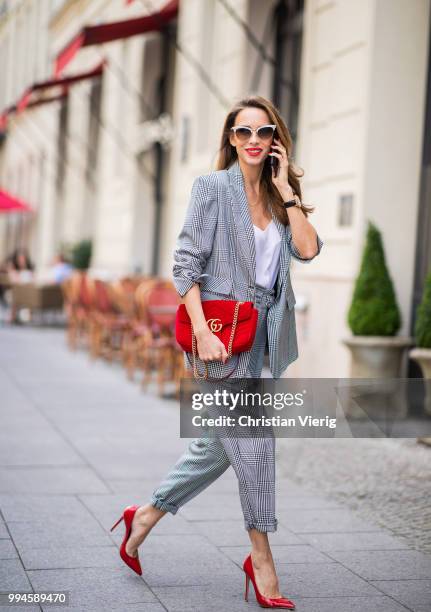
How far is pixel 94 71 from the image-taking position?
62.3 feet

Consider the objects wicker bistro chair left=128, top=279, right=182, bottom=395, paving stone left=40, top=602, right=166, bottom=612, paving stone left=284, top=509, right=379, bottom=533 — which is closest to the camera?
paving stone left=40, top=602, right=166, bottom=612

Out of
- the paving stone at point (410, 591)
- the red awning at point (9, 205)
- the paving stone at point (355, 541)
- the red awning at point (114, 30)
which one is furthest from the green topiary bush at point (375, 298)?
the red awning at point (9, 205)

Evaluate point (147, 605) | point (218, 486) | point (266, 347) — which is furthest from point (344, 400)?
point (218, 486)

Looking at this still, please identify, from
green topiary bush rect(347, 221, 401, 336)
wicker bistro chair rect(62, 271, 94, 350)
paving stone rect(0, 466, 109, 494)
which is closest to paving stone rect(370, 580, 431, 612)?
paving stone rect(0, 466, 109, 494)

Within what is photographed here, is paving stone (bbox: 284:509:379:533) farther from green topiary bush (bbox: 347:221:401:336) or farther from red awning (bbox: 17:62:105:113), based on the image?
red awning (bbox: 17:62:105:113)

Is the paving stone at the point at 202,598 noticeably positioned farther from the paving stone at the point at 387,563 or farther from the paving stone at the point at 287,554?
the paving stone at the point at 387,563

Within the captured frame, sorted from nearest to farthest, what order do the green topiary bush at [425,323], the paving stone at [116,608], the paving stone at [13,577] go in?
the paving stone at [116,608] < the paving stone at [13,577] < the green topiary bush at [425,323]

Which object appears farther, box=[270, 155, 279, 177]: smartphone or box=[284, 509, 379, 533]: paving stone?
box=[284, 509, 379, 533]: paving stone

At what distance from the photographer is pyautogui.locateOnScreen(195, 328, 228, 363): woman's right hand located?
344 cm

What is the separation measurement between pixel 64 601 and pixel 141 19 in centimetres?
1113

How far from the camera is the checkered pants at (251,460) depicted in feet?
11.6

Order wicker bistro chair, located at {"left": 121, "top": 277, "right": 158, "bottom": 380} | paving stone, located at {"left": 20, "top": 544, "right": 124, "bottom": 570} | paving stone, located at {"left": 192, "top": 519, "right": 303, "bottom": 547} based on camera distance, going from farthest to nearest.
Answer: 1. wicker bistro chair, located at {"left": 121, "top": 277, "right": 158, "bottom": 380}
2. paving stone, located at {"left": 192, "top": 519, "right": 303, "bottom": 547}
3. paving stone, located at {"left": 20, "top": 544, "right": 124, "bottom": 570}

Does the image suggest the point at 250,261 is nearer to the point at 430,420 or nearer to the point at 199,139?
the point at 430,420

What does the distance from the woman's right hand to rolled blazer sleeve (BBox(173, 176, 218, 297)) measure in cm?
20
